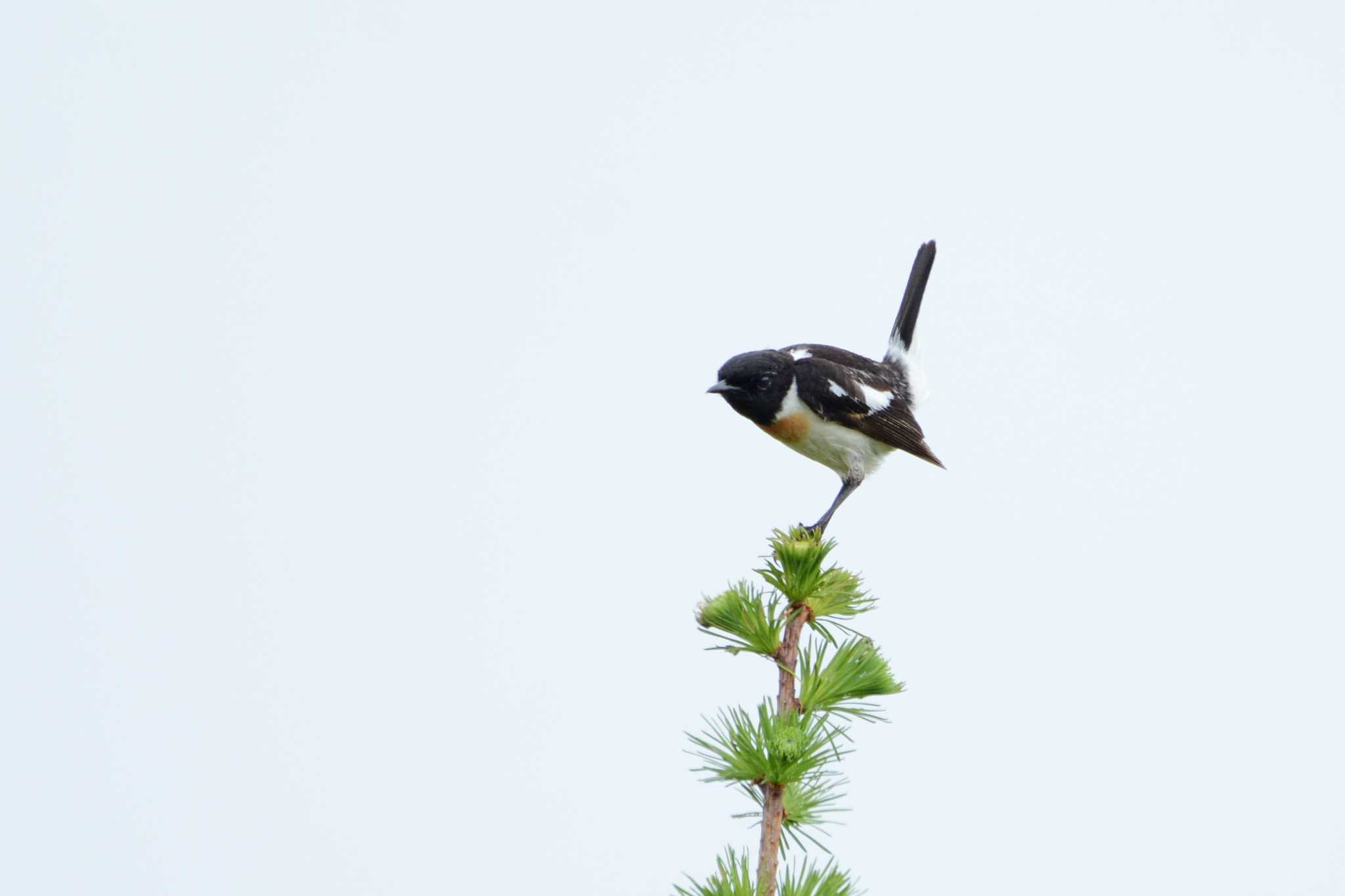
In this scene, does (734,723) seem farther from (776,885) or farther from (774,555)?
(774,555)

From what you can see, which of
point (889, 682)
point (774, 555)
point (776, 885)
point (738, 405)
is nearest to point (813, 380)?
point (738, 405)

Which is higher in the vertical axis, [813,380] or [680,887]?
[813,380]

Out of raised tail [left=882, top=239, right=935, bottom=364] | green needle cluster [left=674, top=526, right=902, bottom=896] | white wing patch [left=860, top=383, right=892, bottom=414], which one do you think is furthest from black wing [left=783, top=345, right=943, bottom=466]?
green needle cluster [left=674, top=526, right=902, bottom=896]

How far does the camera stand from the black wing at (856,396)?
7355mm

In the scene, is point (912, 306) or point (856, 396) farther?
point (912, 306)

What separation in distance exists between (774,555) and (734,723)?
80cm

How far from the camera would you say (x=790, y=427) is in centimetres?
734

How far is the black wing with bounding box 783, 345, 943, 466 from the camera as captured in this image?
24.1 feet

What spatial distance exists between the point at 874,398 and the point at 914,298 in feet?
4.91

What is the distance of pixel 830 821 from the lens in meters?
3.56

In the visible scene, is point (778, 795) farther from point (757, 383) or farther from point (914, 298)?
point (914, 298)

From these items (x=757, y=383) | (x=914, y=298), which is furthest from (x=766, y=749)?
(x=914, y=298)

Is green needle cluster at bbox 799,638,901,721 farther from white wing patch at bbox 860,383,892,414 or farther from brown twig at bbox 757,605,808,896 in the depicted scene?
white wing patch at bbox 860,383,892,414

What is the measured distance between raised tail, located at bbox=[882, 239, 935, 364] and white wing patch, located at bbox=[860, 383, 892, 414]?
3.45 ft
